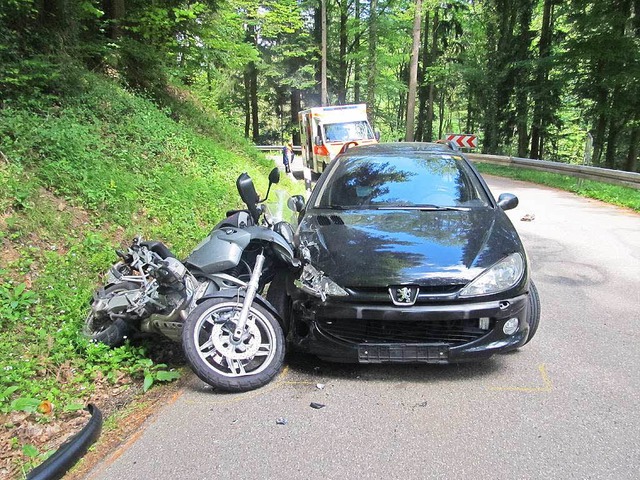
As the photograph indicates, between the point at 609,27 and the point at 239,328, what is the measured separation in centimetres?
1909

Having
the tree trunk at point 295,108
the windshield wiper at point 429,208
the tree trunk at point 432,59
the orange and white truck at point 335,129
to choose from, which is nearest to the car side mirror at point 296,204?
the windshield wiper at point 429,208

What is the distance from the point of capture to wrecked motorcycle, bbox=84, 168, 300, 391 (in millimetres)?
3377

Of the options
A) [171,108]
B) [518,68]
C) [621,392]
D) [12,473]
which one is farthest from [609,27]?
[12,473]

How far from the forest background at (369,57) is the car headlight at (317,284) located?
17.2 ft

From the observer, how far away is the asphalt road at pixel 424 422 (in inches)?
103

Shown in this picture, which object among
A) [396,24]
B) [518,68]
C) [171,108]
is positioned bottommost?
[171,108]

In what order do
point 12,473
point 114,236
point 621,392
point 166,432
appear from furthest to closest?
point 114,236
point 621,392
point 166,432
point 12,473

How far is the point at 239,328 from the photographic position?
333 centimetres

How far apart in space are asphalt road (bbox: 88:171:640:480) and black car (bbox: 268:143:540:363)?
10.1 inches

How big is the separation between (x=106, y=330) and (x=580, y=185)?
1419 cm

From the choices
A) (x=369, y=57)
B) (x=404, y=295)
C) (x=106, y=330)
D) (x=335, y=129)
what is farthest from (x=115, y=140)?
(x=369, y=57)

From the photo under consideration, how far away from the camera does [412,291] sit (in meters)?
3.24

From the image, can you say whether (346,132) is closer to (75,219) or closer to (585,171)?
(585,171)

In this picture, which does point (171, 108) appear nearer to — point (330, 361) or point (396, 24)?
point (330, 361)
